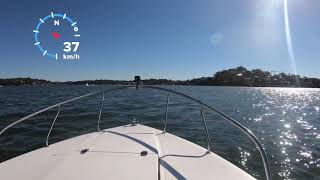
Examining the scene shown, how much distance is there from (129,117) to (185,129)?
3506mm

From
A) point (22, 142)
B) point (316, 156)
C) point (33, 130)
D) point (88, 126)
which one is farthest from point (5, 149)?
point (316, 156)

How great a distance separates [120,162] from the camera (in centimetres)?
396

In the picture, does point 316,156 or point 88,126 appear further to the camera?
point 88,126

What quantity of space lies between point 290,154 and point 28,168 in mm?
8320

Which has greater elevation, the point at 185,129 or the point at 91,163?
the point at 91,163

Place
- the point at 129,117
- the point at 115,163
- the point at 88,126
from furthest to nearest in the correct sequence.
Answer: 1. the point at 129,117
2. the point at 88,126
3. the point at 115,163

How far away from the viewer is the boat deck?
139 inches

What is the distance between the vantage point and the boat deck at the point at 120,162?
3.54 meters

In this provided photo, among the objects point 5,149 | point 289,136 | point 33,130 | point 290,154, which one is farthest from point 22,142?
point 289,136

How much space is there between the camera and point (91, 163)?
3.92 metres

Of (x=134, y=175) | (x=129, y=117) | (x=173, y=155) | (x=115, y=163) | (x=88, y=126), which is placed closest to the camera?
(x=134, y=175)

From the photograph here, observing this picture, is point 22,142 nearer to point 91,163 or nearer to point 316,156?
point 91,163

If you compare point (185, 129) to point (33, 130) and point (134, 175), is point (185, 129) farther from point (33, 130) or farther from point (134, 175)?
point (134, 175)

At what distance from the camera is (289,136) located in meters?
12.8
